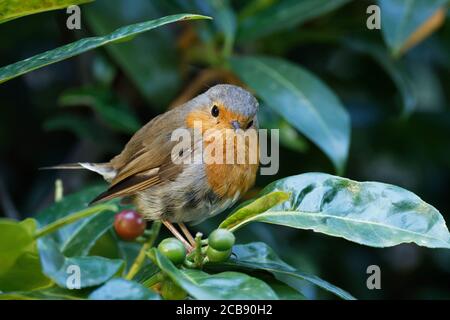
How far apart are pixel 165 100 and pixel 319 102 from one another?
2.51 feet

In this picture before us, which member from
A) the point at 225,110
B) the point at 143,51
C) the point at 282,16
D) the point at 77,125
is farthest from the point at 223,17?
the point at 77,125

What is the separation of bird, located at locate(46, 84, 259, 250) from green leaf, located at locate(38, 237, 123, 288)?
0.82 meters

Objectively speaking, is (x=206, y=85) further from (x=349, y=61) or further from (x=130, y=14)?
(x=349, y=61)

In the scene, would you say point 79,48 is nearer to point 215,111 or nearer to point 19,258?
point 19,258

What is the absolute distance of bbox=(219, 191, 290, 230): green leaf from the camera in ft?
5.72

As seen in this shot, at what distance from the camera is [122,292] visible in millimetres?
1521

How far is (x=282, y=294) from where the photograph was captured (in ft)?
5.62

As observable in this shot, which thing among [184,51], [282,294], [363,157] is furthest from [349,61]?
[282,294]

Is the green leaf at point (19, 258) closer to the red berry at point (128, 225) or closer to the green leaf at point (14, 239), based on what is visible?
the green leaf at point (14, 239)

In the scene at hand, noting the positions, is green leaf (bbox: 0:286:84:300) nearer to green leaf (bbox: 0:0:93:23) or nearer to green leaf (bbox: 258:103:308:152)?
green leaf (bbox: 0:0:93:23)

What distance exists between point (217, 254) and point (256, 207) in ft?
0.52

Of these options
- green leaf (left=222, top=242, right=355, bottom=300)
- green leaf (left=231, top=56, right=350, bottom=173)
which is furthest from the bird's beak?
green leaf (left=222, top=242, right=355, bottom=300)
